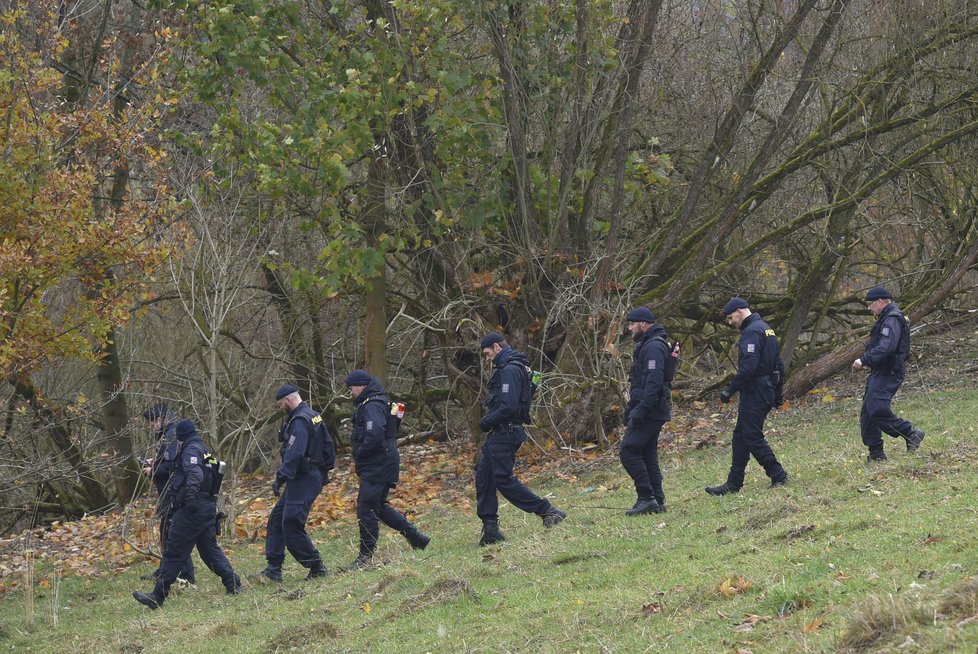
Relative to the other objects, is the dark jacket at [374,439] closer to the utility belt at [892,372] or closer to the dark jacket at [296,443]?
the dark jacket at [296,443]

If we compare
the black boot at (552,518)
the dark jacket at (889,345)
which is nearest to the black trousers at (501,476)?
the black boot at (552,518)

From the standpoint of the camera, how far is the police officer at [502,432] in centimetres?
1088

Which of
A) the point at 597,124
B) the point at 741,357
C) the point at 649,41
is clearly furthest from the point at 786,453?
the point at 649,41

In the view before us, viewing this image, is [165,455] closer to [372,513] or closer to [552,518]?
[372,513]

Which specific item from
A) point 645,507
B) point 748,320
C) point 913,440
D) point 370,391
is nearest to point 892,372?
point 913,440

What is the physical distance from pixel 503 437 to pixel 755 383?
2.57 meters

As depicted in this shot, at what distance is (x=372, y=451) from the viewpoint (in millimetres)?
11398

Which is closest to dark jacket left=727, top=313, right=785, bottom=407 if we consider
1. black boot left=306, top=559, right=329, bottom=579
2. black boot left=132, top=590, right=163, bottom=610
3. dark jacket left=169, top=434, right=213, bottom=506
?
black boot left=306, top=559, right=329, bottom=579

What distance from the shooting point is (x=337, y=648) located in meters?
8.16

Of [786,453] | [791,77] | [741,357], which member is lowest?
[786,453]

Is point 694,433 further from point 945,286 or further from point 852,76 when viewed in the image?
point 852,76

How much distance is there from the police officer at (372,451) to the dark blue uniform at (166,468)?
2.11 meters

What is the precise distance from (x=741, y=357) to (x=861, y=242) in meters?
9.71

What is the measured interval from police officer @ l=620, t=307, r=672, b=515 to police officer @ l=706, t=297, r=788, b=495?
66 centimetres
